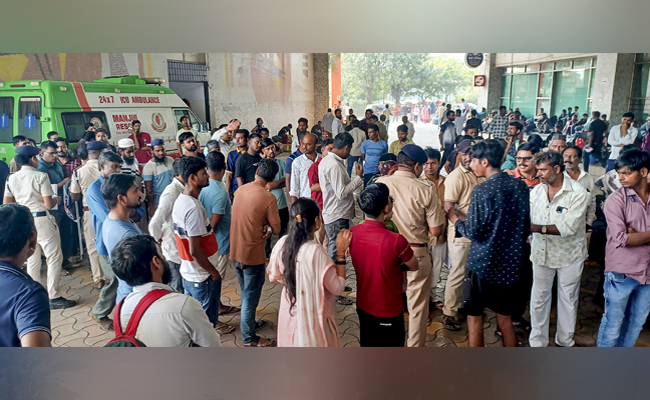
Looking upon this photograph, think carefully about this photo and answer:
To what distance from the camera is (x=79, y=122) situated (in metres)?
4.67

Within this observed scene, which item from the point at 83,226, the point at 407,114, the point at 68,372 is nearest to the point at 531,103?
the point at 407,114

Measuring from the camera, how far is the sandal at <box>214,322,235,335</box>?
10.8 feet

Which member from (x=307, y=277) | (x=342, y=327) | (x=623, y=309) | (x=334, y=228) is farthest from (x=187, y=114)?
(x=623, y=309)

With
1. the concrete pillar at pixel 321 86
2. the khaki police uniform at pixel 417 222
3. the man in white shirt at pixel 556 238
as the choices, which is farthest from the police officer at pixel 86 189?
the man in white shirt at pixel 556 238

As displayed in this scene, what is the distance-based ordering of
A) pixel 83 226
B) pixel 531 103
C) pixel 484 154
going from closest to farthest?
pixel 484 154 → pixel 83 226 → pixel 531 103

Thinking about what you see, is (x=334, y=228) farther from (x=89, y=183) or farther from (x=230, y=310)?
(x=89, y=183)

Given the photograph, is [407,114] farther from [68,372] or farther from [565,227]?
[68,372]

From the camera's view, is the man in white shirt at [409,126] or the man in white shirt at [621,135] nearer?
the man in white shirt at [621,135]

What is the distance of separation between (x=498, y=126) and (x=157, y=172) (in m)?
3.58

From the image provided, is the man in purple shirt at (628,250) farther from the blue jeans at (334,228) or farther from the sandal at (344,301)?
the blue jeans at (334,228)

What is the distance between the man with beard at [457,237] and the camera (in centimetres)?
303
